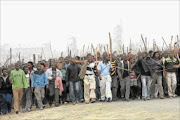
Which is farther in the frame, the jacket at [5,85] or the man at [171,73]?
the man at [171,73]

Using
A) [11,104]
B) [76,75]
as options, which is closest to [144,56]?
[76,75]

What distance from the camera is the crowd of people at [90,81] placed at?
9555 mm

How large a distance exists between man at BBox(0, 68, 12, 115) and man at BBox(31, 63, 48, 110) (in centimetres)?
106

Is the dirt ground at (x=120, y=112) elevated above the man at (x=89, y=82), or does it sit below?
below

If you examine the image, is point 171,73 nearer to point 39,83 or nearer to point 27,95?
point 39,83

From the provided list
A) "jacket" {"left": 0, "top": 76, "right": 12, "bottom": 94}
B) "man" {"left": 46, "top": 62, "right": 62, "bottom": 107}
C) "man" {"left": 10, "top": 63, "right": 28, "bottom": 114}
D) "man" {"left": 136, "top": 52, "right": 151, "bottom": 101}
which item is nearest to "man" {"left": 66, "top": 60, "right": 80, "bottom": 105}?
"man" {"left": 46, "top": 62, "right": 62, "bottom": 107}

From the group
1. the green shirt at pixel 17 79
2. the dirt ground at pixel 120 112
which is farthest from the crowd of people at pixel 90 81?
the dirt ground at pixel 120 112

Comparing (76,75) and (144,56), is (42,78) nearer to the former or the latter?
(76,75)

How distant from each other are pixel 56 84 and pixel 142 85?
3.49 metres

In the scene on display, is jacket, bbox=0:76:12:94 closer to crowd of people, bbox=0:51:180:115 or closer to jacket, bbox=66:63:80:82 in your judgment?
crowd of people, bbox=0:51:180:115

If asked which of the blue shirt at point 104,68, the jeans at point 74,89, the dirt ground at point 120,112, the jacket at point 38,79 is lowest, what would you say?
the dirt ground at point 120,112

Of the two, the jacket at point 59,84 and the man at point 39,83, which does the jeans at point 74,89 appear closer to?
the jacket at point 59,84

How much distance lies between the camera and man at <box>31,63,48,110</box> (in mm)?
9492

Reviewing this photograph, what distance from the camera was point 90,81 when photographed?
967 centimetres
